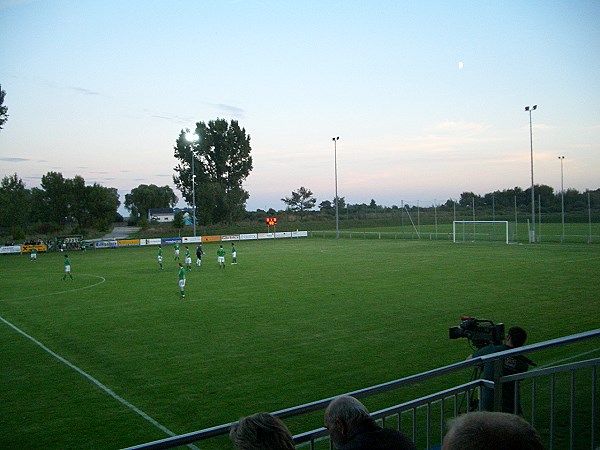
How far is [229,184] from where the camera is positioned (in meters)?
86.3

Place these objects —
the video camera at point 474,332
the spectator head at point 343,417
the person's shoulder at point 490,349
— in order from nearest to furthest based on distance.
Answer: the spectator head at point 343,417
the person's shoulder at point 490,349
the video camera at point 474,332

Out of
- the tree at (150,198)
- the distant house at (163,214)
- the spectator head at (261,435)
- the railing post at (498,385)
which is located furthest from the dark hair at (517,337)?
the tree at (150,198)

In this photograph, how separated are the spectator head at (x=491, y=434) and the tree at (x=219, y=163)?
262 ft

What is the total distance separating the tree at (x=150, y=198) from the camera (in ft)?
477

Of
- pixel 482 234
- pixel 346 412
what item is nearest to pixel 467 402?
pixel 346 412

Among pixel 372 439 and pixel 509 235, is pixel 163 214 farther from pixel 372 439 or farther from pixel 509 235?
pixel 372 439

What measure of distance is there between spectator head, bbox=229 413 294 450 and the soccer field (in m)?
5.91

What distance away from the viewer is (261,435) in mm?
2623

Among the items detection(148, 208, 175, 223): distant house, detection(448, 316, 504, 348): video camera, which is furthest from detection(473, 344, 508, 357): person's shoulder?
detection(148, 208, 175, 223): distant house

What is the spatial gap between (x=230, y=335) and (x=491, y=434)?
1333 centimetres

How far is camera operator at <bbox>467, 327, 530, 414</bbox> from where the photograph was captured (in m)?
4.42

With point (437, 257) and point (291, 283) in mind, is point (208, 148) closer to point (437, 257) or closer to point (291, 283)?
point (437, 257)

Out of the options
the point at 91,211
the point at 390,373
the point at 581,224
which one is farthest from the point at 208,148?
the point at 390,373

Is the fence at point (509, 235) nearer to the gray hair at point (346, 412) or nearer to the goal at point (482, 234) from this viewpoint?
the goal at point (482, 234)
